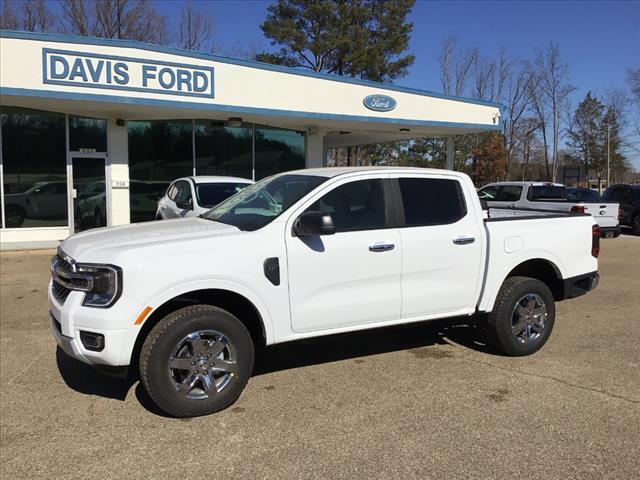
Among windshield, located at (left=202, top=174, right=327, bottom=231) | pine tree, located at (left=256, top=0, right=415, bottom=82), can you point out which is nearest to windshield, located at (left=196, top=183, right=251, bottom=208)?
windshield, located at (left=202, top=174, right=327, bottom=231)

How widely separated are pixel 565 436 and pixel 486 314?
1.64 m

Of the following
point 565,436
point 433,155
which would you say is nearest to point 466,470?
point 565,436

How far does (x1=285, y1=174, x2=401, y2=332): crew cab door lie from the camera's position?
4.25 meters

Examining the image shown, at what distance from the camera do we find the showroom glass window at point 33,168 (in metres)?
13.2

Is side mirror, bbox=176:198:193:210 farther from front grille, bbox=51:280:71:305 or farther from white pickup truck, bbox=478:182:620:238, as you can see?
white pickup truck, bbox=478:182:620:238

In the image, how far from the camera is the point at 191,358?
3938mm

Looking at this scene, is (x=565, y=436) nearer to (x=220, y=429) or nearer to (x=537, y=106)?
(x=220, y=429)

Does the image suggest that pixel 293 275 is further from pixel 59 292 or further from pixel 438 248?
pixel 59 292

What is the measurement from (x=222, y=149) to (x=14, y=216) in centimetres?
583

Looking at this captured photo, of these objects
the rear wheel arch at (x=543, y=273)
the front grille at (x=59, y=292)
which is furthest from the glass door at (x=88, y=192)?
the rear wheel arch at (x=543, y=273)

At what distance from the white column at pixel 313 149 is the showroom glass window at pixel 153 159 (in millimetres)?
4101

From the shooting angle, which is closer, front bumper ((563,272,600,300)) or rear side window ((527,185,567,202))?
front bumper ((563,272,600,300))

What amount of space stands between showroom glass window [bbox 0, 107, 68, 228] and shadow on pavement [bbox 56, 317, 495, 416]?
30.9 ft

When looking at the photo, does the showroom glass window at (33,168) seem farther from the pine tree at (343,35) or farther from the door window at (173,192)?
the pine tree at (343,35)
